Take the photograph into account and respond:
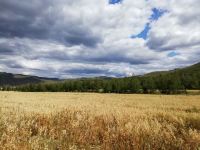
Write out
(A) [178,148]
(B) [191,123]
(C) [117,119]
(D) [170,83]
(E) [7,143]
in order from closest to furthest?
(E) [7,143], (A) [178,148], (C) [117,119], (B) [191,123], (D) [170,83]

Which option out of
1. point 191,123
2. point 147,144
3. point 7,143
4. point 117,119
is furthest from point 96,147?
point 191,123

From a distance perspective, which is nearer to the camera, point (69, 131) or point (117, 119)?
point (69, 131)

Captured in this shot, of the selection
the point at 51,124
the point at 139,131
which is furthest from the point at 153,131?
the point at 51,124

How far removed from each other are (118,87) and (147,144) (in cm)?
11980

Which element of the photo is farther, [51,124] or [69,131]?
[51,124]

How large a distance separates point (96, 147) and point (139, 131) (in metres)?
1.64

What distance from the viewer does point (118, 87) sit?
5005 inches

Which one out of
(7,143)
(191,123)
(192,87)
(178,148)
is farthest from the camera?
(192,87)

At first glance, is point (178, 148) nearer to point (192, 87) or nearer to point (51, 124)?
point (51, 124)

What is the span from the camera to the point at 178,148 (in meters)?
7.29

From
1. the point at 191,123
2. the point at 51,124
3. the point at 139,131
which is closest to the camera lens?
the point at 139,131

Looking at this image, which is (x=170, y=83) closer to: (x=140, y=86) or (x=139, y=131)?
(x=140, y=86)

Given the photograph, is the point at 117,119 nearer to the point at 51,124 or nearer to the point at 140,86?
the point at 51,124

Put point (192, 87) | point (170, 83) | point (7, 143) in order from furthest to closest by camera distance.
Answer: point (192, 87), point (170, 83), point (7, 143)
